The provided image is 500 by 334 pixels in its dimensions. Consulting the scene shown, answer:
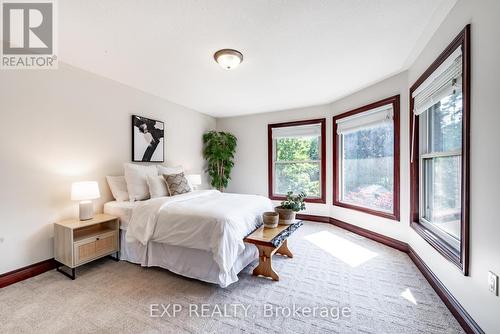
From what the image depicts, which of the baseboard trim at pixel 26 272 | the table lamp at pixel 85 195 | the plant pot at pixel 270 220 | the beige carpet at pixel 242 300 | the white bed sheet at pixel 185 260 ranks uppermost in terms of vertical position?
the table lamp at pixel 85 195

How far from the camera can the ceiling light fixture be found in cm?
223

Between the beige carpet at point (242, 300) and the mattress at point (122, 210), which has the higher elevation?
the mattress at point (122, 210)

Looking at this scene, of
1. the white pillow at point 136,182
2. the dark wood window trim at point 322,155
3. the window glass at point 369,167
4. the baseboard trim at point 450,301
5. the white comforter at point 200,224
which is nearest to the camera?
the baseboard trim at point 450,301

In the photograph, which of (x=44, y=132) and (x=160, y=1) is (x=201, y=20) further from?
(x=44, y=132)

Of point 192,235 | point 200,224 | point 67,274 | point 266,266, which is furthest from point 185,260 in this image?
point 67,274

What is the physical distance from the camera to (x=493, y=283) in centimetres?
127

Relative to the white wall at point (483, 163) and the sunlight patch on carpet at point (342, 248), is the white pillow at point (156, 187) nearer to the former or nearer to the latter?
the sunlight patch on carpet at point (342, 248)

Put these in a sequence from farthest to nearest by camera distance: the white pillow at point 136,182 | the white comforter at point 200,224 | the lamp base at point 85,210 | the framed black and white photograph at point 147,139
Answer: the framed black and white photograph at point 147,139
the white pillow at point 136,182
the lamp base at point 85,210
the white comforter at point 200,224

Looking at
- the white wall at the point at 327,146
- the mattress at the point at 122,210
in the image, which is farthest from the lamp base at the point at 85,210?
the white wall at the point at 327,146

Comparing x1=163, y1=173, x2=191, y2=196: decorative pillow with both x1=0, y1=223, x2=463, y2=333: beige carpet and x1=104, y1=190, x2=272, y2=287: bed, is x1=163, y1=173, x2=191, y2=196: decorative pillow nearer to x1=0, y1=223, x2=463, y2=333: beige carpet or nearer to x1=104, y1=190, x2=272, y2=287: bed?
x1=104, y1=190, x2=272, y2=287: bed

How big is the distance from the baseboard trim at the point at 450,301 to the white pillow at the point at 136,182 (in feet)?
11.0

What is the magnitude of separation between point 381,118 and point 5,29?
4401 millimetres

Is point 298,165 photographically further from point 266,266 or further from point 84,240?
point 84,240

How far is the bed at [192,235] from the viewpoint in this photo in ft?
6.49
